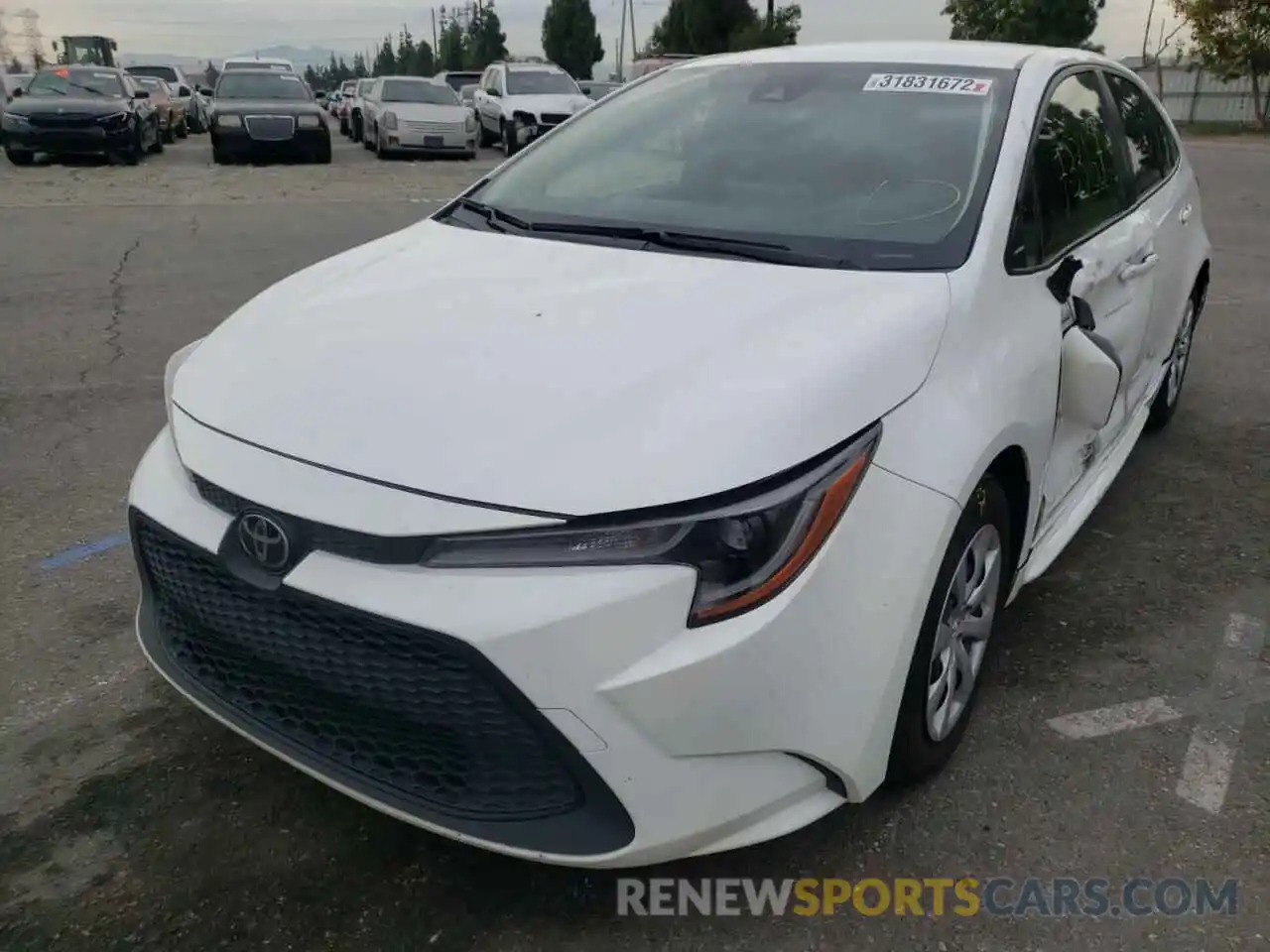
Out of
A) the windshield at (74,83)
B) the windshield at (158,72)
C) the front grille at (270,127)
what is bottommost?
the front grille at (270,127)

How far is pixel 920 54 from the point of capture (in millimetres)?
3324

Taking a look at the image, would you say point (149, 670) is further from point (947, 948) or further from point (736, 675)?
point (947, 948)

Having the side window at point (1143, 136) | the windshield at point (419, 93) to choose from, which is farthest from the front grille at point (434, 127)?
the side window at point (1143, 136)

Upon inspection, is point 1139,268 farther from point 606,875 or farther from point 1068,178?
point 606,875

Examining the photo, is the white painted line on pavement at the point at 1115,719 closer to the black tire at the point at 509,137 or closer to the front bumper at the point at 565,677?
the front bumper at the point at 565,677

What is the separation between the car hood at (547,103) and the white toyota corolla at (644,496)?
17.9m

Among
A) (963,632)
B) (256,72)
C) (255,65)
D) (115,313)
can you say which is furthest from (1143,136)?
(255,65)

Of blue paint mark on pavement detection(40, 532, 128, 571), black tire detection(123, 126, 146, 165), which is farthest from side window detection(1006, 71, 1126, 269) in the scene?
black tire detection(123, 126, 146, 165)

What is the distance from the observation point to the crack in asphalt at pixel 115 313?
5.91 metres

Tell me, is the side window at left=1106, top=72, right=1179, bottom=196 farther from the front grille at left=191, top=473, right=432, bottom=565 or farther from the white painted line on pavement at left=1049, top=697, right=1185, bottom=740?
the front grille at left=191, top=473, right=432, bottom=565

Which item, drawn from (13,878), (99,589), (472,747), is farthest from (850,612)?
(99,589)

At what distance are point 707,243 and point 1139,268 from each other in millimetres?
1580

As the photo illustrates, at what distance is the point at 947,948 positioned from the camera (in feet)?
6.97

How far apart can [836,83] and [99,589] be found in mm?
2745
